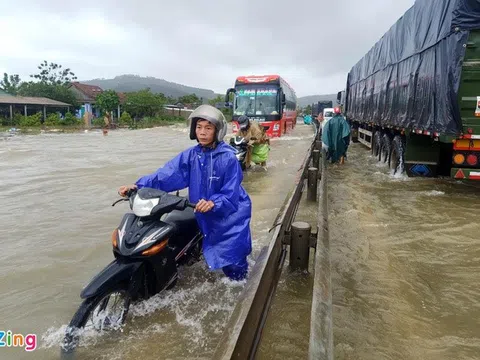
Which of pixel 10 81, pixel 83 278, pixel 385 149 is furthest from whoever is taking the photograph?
pixel 10 81

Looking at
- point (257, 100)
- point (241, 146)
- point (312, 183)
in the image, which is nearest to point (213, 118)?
point (312, 183)

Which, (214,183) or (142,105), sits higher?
(142,105)

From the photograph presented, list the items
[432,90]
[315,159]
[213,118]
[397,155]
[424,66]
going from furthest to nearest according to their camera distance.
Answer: [397,155], [315,159], [424,66], [432,90], [213,118]

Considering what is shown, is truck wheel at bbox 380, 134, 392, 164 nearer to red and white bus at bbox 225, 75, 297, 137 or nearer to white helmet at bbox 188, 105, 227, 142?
red and white bus at bbox 225, 75, 297, 137

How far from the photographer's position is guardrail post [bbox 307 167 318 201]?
632cm

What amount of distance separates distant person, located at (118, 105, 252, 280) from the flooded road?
108 centimetres

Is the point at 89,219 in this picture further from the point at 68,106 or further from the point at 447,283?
the point at 68,106

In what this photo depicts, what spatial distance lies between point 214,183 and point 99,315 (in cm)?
137

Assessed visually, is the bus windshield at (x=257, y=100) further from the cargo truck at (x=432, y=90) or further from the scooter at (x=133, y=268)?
the scooter at (x=133, y=268)

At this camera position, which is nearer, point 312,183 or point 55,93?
point 312,183

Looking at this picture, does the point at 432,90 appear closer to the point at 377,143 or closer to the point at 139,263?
the point at 377,143

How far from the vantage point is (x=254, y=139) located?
939 centimetres

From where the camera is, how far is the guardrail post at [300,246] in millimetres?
3574

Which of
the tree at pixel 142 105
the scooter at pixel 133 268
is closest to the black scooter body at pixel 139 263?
the scooter at pixel 133 268
